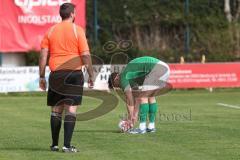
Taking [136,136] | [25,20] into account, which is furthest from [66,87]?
[25,20]

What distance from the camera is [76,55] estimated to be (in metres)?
10.5

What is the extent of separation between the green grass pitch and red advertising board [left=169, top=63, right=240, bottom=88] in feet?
23.9

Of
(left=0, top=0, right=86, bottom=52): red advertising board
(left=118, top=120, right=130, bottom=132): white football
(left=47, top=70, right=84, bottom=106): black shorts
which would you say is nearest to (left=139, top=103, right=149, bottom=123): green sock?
(left=118, top=120, right=130, bottom=132): white football

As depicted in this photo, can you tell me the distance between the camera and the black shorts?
10.5m

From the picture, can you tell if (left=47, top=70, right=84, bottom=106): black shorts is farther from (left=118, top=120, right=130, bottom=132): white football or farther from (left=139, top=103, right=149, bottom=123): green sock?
(left=139, top=103, right=149, bottom=123): green sock

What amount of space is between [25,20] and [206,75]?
25.4 feet

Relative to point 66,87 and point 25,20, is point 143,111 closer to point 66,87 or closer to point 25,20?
point 66,87

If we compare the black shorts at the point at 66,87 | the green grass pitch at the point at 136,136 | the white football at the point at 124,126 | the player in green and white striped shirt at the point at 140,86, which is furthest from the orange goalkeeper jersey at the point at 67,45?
the white football at the point at 124,126

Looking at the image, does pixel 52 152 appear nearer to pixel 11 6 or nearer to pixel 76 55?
pixel 76 55

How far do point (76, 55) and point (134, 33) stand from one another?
25.4m

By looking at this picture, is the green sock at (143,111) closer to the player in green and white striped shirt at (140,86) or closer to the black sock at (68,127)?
the player in green and white striped shirt at (140,86)

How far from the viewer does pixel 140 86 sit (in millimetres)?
13297

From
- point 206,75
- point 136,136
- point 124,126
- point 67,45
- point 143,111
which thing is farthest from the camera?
point 206,75

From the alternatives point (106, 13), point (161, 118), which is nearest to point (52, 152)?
point (161, 118)
